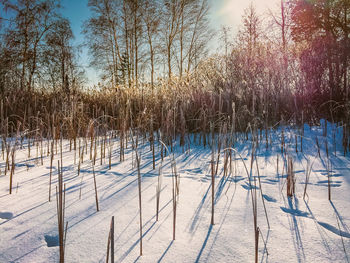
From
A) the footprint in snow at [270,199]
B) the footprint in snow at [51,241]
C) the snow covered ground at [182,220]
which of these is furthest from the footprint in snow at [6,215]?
the footprint in snow at [270,199]

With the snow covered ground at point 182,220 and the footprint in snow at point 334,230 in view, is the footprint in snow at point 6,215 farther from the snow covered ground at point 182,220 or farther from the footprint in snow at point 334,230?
the footprint in snow at point 334,230

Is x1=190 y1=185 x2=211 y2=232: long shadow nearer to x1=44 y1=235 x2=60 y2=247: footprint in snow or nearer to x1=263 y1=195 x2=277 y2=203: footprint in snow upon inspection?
x1=263 y1=195 x2=277 y2=203: footprint in snow

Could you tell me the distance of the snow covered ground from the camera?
0.69 metres

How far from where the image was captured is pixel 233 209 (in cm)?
101

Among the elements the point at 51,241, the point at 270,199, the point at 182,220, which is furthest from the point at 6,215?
the point at 270,199

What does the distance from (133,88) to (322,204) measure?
183 inches

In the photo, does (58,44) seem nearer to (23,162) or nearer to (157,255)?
(23,162)

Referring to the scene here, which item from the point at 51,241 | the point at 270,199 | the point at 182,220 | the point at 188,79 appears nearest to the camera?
the point at 51,241

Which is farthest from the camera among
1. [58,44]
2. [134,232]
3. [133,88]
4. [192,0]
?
[192,0]

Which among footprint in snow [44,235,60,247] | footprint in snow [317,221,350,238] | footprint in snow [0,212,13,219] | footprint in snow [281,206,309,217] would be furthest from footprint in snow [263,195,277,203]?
footprint in snow [0,212,13,219]

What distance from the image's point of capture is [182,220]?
0.91 m

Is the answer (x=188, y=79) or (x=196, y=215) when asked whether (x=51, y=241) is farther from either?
(x=188, y=79)

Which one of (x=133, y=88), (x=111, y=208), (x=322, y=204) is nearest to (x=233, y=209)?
(x=322, y=204)

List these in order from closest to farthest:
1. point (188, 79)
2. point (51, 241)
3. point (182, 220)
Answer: point (51, 241)
point (182, 220)
point (188, 79)
